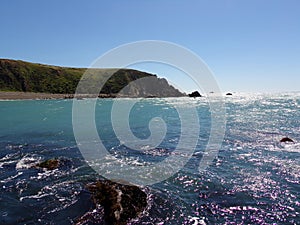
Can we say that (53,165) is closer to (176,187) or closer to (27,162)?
(27,162)

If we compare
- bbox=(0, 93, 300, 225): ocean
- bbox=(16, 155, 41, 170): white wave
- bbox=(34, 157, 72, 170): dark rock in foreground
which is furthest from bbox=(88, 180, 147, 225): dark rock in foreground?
bbox=(16, 155, 41, 170): white wave

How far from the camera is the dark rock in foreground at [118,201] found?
13.6 m

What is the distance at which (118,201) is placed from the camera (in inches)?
577

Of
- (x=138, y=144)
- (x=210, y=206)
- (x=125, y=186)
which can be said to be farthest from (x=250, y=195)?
(x=138, y=144)

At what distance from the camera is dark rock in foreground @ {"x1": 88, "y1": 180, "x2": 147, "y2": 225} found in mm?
13633

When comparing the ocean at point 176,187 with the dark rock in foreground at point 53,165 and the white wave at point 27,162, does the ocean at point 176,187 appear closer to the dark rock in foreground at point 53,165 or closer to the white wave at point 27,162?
the white wave at point 27,162

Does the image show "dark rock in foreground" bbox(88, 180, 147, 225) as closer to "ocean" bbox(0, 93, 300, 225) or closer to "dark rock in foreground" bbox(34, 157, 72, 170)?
"ocean" bbox(0, 93, 300, 225)

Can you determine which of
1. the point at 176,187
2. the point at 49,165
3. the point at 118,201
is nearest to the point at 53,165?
the point at 49,165

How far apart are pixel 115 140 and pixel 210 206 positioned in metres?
23.6

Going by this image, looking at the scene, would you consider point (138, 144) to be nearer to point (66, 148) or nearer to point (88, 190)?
point (66, 148)

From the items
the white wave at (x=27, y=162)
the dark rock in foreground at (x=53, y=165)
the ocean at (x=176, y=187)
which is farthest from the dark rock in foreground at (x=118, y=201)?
the white wave at (x=27, y=162)

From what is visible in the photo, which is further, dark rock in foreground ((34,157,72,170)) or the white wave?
the white wave

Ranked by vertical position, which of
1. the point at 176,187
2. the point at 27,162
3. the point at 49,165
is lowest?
the point at 176,187

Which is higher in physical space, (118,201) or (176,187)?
Answer: (118,201)
